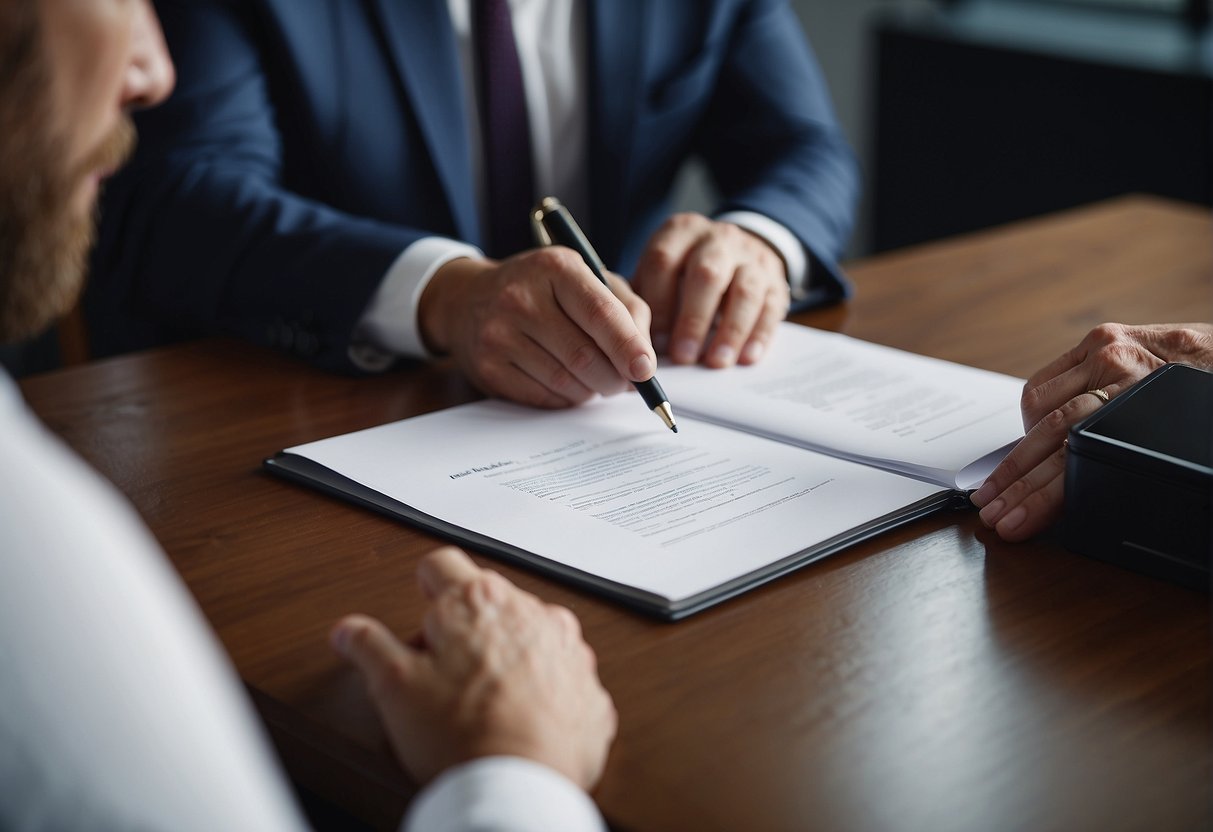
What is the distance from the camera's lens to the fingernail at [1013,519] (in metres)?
0.87

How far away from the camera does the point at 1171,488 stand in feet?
2.62

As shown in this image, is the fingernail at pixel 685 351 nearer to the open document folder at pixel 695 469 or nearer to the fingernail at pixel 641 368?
the open document folder at pixel 695 469

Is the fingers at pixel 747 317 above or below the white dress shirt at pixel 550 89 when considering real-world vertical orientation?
below

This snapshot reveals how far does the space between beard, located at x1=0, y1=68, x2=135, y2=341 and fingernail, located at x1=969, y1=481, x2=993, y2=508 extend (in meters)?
0.59

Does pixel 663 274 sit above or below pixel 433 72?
below

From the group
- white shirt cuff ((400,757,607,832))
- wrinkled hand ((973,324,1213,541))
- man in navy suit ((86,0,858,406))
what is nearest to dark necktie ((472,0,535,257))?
man in navy suit ((86,0,858,406))

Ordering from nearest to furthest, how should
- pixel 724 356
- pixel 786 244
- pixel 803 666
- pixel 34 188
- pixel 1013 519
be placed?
1. pixel 34 188
2. pixel 803 666
3. pixel 1013 519
4. pixel 724 356
5. pixel 786 244

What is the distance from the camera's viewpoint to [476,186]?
1773 mm

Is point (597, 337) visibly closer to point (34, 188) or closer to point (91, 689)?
point (34, 188)

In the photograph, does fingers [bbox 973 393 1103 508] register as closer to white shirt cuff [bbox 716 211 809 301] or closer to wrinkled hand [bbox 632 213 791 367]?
wrinkled hand [bbox 632 213 791 367]

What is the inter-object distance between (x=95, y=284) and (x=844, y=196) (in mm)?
929

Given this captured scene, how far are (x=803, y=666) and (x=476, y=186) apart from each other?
1.17 m

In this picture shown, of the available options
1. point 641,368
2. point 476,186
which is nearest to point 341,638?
point 641,368

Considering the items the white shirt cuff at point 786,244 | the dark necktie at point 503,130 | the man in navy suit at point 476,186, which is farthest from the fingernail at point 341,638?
the dark necktie at point 503,130
